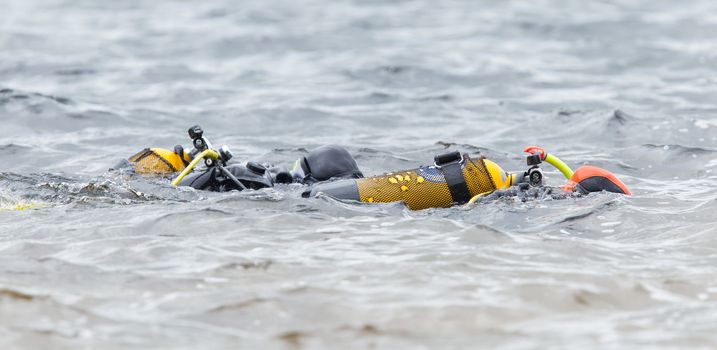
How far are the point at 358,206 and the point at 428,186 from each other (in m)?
0.51

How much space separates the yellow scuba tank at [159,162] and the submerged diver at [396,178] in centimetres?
27

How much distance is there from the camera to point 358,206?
6930 mm

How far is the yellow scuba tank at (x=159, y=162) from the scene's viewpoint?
26.5 ft

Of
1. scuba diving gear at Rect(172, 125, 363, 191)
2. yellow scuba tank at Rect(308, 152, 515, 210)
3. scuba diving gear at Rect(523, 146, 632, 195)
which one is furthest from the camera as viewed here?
scuba diving gear at Rect(172, 125, 363, 191)

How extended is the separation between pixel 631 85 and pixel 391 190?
9041 mm

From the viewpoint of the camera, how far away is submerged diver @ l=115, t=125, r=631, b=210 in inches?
277

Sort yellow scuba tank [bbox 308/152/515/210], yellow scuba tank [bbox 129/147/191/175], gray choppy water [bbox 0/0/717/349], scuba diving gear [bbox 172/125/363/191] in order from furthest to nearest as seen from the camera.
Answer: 1. yellow scuba tank [bbox 129/147/191/175]
2. scuba diving gear [bbox 172/125/363/191]
3. yellow scuba tank [bbox 308/152/515/210]
4. gray choppy water [bbox 0/0/717/349]

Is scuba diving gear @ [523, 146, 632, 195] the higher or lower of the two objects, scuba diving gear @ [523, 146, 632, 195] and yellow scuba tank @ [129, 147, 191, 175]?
the lower

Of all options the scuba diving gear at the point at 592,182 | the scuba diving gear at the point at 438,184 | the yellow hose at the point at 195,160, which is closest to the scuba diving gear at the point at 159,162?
the yellow hose at the point at 195,160

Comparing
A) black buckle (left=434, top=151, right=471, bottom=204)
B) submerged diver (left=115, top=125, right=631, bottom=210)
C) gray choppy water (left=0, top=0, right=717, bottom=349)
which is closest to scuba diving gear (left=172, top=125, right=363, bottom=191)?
submerged diver (left=115, top=125, right=631, bottom=210)

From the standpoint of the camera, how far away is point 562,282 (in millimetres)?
5266

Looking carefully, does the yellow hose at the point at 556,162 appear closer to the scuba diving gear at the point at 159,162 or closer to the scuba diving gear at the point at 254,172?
the scuba diving gear at the point at 254,172

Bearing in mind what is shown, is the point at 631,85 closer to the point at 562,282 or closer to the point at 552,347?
the point at 562,282

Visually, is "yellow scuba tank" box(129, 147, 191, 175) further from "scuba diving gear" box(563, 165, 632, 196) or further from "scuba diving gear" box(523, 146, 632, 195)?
"scuba diving gear" box(563, 165, 632, 196)
